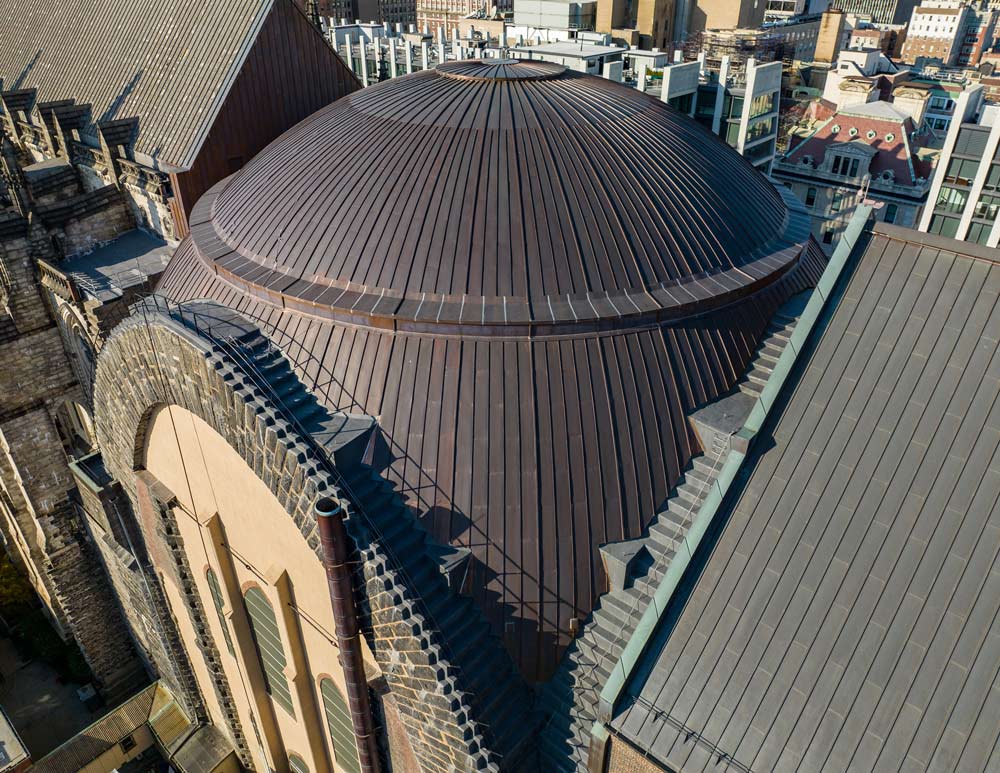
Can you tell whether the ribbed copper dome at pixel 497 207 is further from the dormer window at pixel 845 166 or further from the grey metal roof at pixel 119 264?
the dormer window at pixel 845 166

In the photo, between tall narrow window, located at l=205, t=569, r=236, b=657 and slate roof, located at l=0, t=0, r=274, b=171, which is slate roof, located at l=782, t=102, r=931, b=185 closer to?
slate roof, located at l=0, t=0, r=274, b=171

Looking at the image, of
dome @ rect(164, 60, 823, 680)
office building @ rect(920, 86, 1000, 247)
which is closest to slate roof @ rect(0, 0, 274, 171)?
dome @ rect(164, 60, 823, 680)

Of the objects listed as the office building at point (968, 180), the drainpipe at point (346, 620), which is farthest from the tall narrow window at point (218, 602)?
the office building at point (968, 180)

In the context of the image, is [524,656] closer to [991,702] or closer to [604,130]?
[991,702]

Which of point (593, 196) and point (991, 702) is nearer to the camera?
point (991, 702)

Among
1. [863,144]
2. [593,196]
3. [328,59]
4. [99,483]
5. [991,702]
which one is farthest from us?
[863,144]

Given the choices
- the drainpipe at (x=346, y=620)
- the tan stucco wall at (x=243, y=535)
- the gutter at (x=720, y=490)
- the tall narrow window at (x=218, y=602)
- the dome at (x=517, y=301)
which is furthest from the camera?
the tall narrow window at (x=218, y=602)

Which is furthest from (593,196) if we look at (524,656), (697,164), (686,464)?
(524,656)

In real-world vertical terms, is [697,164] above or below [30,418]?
above
